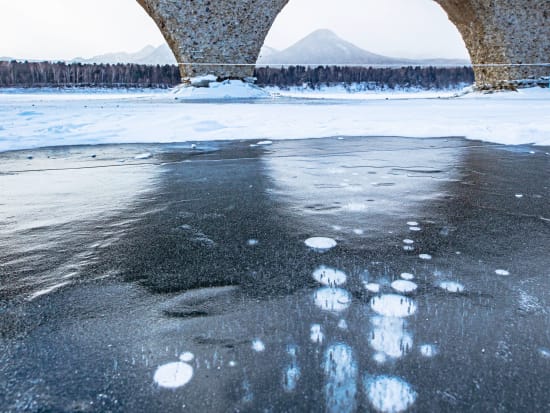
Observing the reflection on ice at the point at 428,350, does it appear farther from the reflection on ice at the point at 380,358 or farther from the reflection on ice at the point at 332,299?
the reflection on ice at the point at 332,299

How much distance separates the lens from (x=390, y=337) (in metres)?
0.72

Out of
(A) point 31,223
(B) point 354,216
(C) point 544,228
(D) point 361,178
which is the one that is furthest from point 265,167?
(C) point 544,228

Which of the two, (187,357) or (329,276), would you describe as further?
(329,276)

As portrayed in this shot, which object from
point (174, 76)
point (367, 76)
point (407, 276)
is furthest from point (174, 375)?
point (367, 76)

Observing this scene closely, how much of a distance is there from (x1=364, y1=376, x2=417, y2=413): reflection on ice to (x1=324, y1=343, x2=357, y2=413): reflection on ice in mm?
25

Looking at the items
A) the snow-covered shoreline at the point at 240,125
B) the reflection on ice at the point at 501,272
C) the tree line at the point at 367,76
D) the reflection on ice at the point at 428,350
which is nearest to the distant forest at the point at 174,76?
the tree line at the point at 367,76

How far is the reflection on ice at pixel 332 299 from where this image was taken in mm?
822

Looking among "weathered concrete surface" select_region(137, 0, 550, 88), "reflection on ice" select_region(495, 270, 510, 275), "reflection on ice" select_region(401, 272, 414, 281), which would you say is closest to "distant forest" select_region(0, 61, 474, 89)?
"weathered concrete surface" select_region(137, 0, 550, 88)

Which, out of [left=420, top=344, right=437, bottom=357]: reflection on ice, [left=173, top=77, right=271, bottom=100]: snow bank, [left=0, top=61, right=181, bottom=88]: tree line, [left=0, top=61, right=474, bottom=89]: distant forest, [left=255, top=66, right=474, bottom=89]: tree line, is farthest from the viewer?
[left=255, top=66, right=474, bottom=89]: tree line

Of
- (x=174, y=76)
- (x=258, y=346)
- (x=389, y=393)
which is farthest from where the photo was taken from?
(x=174, y=76)

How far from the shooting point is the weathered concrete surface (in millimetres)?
7531

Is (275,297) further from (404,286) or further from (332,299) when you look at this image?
(404,286)

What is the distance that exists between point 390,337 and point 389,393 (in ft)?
0.46

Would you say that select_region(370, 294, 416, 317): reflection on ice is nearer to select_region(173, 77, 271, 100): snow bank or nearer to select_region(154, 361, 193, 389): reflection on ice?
select_region(154, 361, 193, 389): reflection on ice
